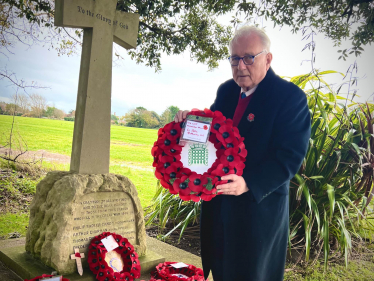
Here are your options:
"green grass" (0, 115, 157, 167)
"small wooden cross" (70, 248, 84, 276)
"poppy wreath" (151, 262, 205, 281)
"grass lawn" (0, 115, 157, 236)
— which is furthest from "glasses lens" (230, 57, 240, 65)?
"green grass" (0, 115, 157, 167)

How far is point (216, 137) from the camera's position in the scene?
143 cm

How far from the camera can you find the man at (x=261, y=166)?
1358 millimetres

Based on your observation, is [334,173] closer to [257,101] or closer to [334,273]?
[334,273]

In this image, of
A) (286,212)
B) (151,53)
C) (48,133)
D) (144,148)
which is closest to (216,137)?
(286,212)

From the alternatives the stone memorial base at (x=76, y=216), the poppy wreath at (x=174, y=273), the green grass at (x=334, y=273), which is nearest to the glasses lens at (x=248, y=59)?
the poppy wreath at (x=174, y=273)

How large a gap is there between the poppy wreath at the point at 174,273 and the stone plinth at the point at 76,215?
0.37 m

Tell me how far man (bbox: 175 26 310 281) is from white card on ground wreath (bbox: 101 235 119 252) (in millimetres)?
1336

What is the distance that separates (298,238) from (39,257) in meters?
2.69

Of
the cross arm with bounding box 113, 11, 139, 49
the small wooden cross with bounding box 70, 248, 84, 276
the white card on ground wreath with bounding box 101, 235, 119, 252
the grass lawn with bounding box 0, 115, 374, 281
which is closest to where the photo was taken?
the small wooden cross with bounding box 70, 248, 84, 276

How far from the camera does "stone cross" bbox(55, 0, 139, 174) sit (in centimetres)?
269

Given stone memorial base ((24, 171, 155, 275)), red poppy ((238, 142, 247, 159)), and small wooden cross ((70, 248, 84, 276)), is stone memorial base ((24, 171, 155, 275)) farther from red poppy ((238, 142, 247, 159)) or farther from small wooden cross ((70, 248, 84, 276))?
red poppy ((238, 142, 247, 159))

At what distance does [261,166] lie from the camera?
1377 millimetres

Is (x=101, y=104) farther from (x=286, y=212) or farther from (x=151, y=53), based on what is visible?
(x=151, y=53)

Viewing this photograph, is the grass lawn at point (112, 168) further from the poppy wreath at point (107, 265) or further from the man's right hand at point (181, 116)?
the man's right hand at point (181, 116)
